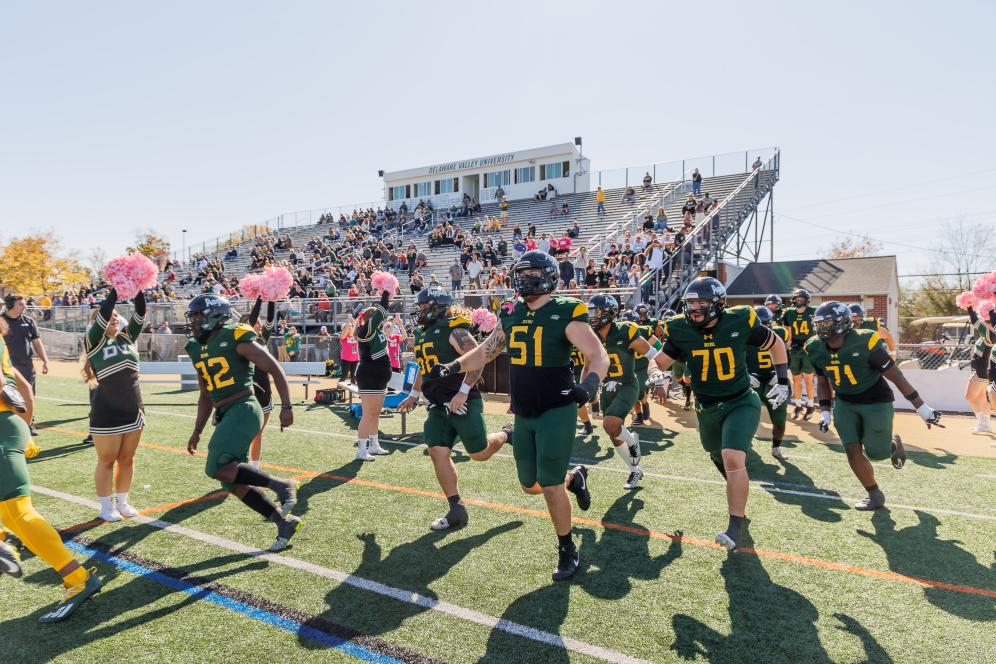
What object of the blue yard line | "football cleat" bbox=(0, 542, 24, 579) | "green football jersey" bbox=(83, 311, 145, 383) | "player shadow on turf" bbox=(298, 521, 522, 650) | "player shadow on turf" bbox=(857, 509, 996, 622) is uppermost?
"green football jersey" bbox=(83, 311, 145, 383)

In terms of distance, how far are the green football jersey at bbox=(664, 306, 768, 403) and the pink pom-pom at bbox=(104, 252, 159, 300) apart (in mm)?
4512

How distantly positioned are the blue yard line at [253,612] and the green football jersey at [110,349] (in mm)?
1612

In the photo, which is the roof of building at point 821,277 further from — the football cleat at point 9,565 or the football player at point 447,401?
the football cleat at point 9,565

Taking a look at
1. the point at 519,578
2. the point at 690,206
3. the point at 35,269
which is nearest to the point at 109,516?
the point at 519,578

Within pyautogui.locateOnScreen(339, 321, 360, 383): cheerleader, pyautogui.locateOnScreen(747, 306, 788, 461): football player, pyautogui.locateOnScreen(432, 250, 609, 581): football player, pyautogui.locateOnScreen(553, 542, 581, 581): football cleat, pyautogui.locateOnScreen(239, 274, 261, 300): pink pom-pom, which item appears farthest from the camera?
pyautogui.locateOnScreen(339, 321, 360, 383): cheerleader

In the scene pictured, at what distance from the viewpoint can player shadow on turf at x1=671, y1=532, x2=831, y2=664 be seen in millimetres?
3420

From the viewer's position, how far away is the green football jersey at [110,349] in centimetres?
552

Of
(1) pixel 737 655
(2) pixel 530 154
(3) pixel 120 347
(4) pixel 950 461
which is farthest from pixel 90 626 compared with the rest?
(2) pixel 530 154

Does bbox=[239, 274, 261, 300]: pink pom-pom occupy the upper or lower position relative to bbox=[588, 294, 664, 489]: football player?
upper

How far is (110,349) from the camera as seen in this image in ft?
18.7

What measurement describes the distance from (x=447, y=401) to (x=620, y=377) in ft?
8.33

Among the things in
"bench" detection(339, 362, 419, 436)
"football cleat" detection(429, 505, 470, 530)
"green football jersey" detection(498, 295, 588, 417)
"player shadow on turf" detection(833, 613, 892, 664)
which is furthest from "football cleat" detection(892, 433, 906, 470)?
"bench" detection(339, 362, 419, 436)

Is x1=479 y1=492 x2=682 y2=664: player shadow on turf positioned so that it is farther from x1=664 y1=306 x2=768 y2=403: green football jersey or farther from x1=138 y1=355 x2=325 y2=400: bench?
x1=138 y1=355 x2=325 y2=400: bench

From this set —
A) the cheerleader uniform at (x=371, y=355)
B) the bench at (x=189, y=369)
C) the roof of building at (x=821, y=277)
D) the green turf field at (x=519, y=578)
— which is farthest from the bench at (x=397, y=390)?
the roof of building at (x=821, y=277)
